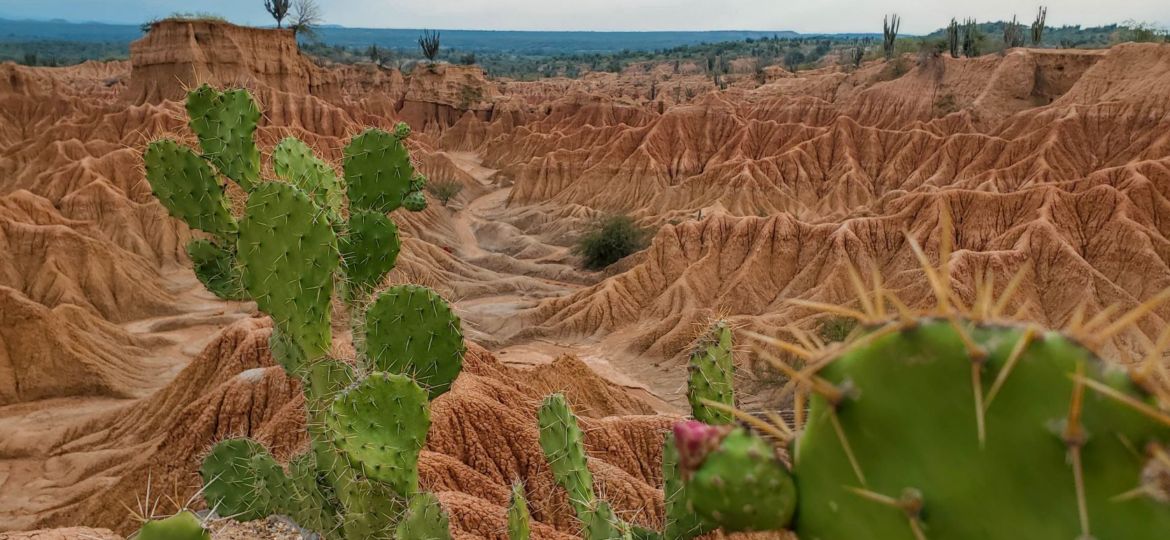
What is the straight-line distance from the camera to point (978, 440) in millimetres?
1687

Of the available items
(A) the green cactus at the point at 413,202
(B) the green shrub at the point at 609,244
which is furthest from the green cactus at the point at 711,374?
(B) the green shrub at the point at 609,244

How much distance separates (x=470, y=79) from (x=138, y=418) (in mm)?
68042

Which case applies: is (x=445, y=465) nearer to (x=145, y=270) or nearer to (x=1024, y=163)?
(x=145, y=270)

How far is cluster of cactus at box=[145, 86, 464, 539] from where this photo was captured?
16.4 feet

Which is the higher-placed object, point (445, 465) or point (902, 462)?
point (902, 462)

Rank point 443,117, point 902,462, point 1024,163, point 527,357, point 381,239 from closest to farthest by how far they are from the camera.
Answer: point 902,462
point 381,239
point 527,357
point 1024,163
point 443,117

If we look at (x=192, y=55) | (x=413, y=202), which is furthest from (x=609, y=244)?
(x=192, y=55)

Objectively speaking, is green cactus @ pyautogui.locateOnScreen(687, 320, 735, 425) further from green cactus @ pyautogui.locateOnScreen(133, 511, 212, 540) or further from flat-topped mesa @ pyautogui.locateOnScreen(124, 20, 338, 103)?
flat-topped mesa @ pyautogui.locateOnScreen(124, 20, 338, 103)

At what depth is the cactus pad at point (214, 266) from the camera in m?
6.82

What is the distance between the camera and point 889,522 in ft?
6.03

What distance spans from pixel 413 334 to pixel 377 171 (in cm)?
216

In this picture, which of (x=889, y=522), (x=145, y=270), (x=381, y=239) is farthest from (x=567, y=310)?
(x=889, y=522)

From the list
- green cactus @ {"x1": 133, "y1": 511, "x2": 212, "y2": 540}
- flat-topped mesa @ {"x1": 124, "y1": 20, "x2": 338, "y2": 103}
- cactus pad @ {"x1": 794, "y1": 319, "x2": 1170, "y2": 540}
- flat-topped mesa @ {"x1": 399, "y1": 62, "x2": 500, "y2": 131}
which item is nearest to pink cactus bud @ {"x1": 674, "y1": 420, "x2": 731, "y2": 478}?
cactus pad @ {"x1": 794, "y1": 319, "x2": 1170, "y2": 540}

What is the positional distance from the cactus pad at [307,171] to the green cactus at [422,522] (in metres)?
2.55
